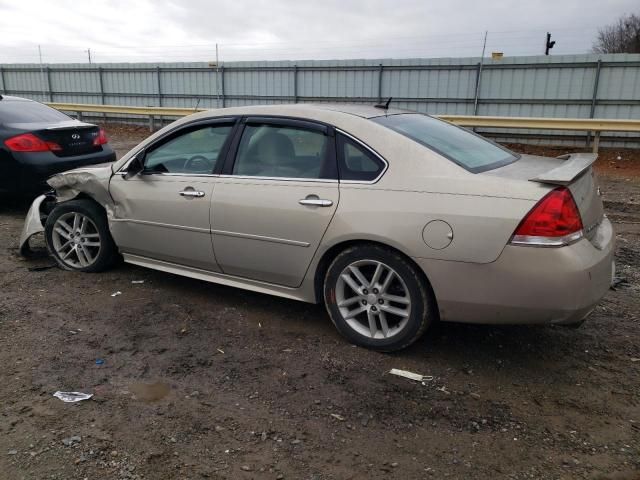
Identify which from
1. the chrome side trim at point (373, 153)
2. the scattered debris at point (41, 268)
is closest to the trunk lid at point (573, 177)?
the chrome side trim at point (373, 153)

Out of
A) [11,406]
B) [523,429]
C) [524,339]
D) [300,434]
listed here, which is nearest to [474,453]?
[523,429]

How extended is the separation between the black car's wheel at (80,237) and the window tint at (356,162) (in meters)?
2.44

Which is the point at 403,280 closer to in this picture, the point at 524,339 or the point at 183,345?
the point at 524,339

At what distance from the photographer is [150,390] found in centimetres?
316

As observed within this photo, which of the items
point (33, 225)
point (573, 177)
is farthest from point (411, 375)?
Result: point (33, 225)

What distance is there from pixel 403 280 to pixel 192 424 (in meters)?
1.47

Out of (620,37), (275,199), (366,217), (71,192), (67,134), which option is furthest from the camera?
(620,37)

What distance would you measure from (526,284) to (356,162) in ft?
4.30

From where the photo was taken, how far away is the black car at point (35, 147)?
6773 mm

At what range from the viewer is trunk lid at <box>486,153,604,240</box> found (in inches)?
122

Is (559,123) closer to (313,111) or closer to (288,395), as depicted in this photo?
(313,111)

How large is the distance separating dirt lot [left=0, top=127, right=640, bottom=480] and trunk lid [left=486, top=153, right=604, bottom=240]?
0.96m

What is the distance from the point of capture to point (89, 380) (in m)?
3.25

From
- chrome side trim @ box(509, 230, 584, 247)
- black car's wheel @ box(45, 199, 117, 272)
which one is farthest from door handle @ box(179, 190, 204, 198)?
chrome side trim @ box(509, 230, 584, 247)
